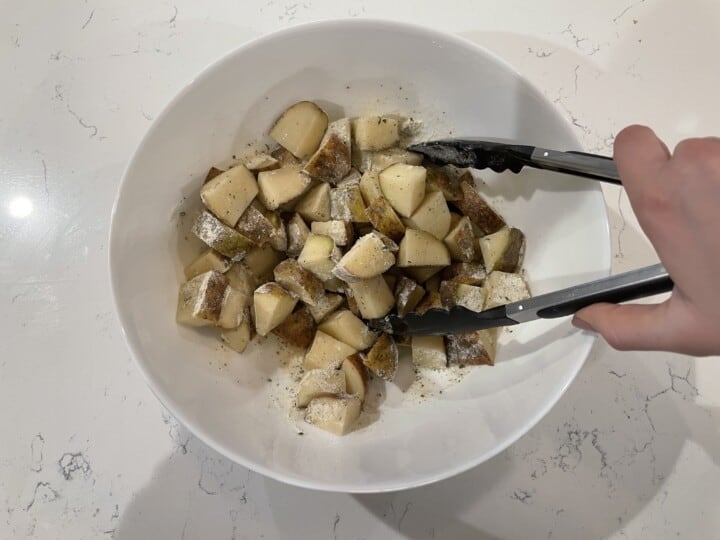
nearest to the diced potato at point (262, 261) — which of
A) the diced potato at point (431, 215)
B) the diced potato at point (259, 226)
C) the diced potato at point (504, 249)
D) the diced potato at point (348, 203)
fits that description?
the diced potato at point (259, 226)

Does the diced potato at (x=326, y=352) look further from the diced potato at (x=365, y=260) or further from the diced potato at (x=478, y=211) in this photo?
the diced potato at (x=478, y=211)

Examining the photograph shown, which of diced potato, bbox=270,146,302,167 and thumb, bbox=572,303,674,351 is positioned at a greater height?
thumb, bbox=572,303,674,351

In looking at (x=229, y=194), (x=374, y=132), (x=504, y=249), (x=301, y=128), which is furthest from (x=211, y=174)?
(x=504, y=249)

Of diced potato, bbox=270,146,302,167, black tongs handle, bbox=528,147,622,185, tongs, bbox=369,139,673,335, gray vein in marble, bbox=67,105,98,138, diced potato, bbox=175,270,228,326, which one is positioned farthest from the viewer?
gray vein in marble, bbox=67,105,98,138

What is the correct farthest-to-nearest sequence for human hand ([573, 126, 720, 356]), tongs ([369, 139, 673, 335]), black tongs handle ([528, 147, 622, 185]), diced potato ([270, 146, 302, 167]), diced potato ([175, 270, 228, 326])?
diced potato ([270, 146, 302, 167]), diced potato ([175, 270, 228, 326]), black tongs handle ([528, 147, 622, 185]), tongs ([369, 139, 673, 335]), human hand ([573, 126, 720, 356])

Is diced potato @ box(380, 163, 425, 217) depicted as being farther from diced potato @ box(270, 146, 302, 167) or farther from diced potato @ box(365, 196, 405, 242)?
diced potato @ box(270, 146, 302, 167)

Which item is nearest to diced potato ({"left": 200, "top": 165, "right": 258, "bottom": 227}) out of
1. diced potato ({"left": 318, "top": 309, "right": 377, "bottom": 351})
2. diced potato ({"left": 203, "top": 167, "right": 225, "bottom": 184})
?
diced potato ({"left": 203, "top": 167, "right": 225, "bottom": 184})
